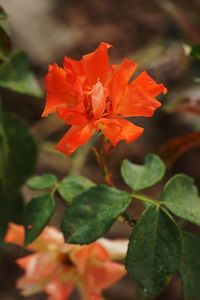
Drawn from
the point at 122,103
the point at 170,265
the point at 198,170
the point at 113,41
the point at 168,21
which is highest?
the point at 122,103

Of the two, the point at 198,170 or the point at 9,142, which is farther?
the point at 198,170

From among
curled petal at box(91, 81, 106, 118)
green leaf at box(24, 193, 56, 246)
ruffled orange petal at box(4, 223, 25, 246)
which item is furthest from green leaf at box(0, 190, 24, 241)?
curled petal at box(91, 81, 106, 118)

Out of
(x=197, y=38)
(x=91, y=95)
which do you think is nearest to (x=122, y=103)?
(x=91, y=95)

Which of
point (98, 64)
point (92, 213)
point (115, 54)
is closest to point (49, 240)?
point (92, 213)

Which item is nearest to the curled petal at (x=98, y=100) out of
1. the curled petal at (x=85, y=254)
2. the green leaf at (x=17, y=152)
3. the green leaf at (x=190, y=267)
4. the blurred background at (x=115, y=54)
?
the green leaf at (x=190, y=267)

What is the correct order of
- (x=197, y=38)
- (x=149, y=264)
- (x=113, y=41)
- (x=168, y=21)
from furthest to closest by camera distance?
(x=113, y=41) → (x=168, y=21) → (x=197, y=38) → (x=149, y=264)

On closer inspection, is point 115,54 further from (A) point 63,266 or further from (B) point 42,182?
(B) point 42,182

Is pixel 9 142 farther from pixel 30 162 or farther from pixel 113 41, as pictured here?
pixel 113 41
